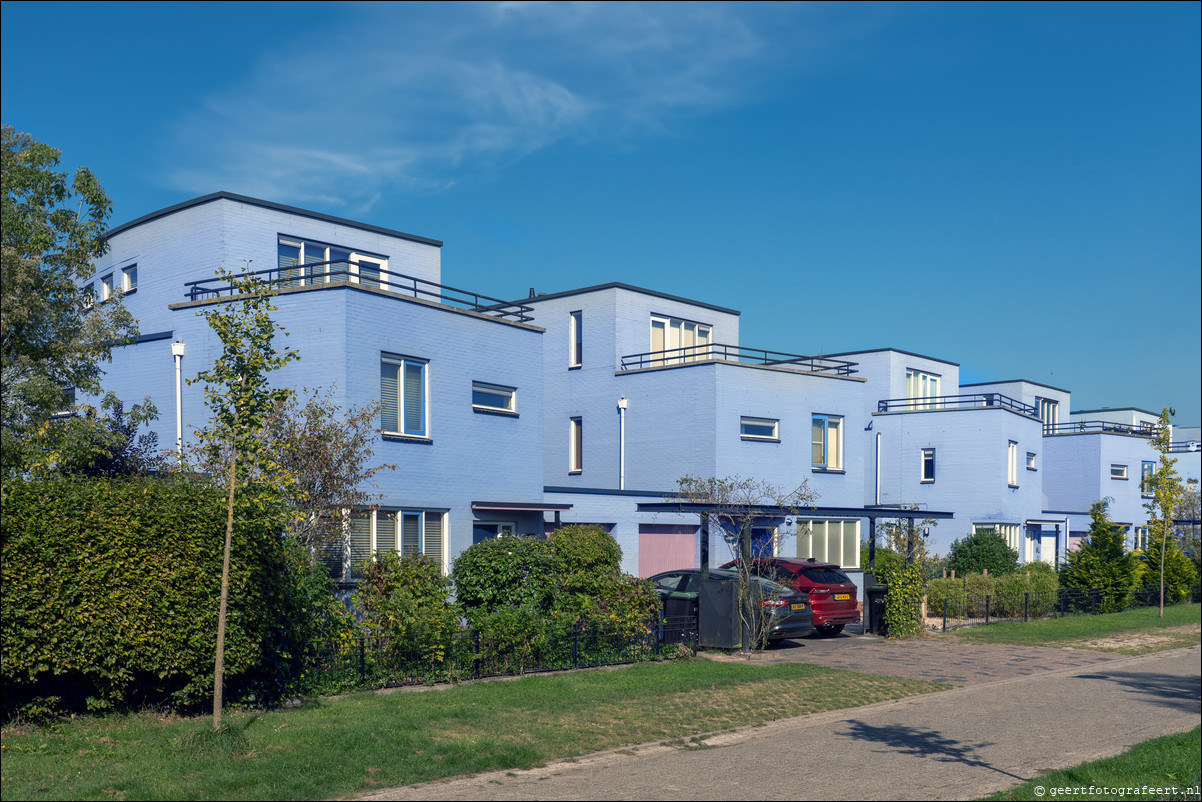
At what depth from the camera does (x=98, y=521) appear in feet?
34.7

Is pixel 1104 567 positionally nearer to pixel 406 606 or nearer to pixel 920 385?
pixel 920 385

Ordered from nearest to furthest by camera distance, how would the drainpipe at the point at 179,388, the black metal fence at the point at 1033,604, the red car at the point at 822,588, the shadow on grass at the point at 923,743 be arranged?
1. the shadow on grass at the point at 923,743
2. the drainpipe at the point at 179,388
3. the red car at the point at 822,588
4. the black metal fence at the point at 1033,604

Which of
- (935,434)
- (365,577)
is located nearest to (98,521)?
(365,577)

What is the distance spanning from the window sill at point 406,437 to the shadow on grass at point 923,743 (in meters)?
11.3

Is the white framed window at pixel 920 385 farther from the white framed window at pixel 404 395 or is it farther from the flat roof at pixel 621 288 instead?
the white framed window at pixel 404 395

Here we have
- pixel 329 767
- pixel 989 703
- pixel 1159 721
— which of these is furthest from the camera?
pixel 989 703

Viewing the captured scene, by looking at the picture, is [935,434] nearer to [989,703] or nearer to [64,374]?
[989,703]

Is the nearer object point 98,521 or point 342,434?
point 98,521

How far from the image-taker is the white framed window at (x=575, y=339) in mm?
34844

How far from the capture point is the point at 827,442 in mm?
33562

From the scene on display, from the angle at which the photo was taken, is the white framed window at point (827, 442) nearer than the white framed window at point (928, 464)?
Yes

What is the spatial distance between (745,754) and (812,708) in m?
3.09

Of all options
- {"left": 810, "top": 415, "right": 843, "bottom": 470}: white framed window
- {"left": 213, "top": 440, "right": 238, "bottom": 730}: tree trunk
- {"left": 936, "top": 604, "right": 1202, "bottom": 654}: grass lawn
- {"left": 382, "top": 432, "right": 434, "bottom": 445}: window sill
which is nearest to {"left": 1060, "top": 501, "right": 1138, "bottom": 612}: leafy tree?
{"left": 936, "top": 604, "right": 1202, "bottom": 654}: grass lawn

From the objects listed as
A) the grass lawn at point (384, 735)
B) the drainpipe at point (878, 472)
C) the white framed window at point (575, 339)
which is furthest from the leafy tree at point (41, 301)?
the drainpipe at point (878, 472)
